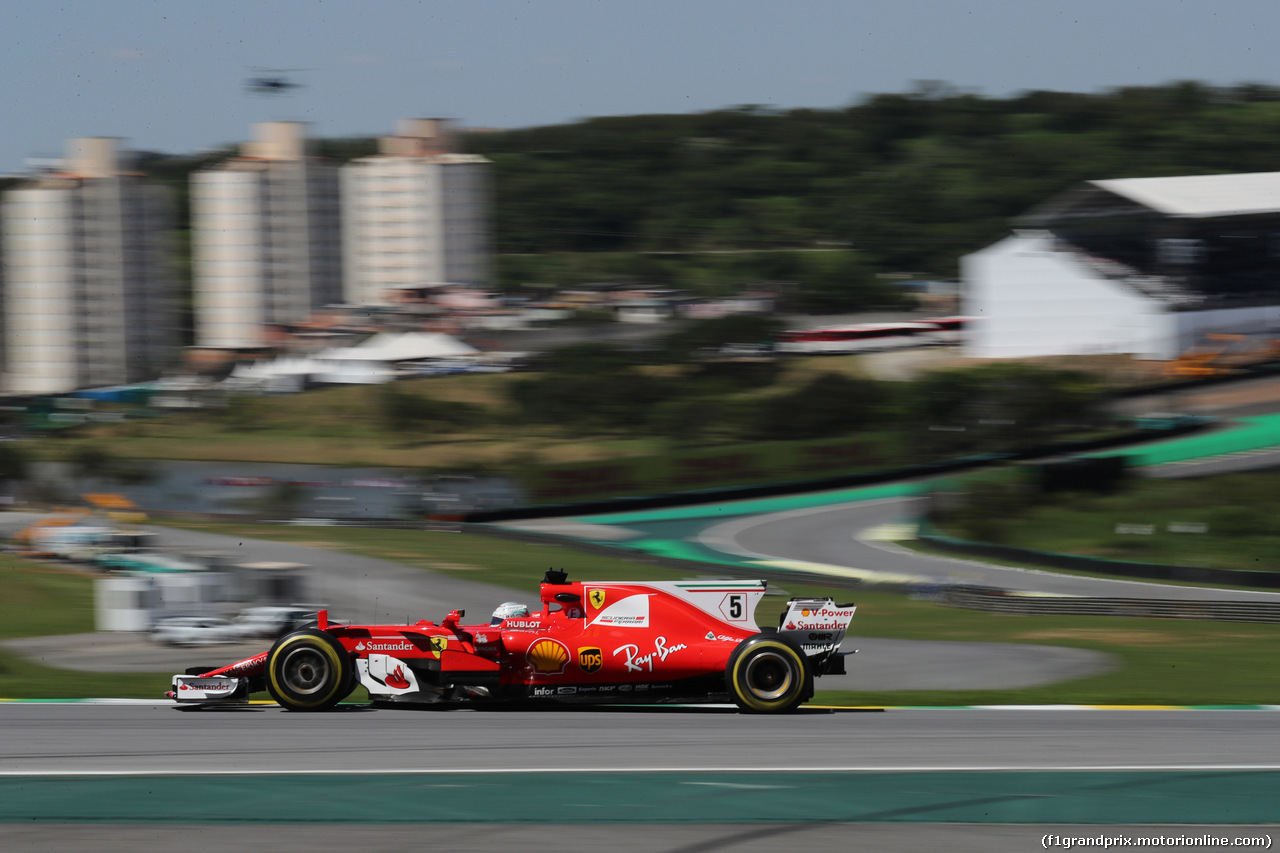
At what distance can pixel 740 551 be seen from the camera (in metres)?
39.7

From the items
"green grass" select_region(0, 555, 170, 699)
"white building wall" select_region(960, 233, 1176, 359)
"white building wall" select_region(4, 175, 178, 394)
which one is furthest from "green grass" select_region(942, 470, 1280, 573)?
"white building wall" select_region(4, 175, 178, 394)

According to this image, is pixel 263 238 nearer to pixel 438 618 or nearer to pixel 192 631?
pixel 438 618

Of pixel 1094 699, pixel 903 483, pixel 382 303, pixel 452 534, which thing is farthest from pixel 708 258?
pixel 1094 699

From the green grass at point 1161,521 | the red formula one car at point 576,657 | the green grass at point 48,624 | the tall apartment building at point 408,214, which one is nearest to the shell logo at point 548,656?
the red formula one car at point 576,657

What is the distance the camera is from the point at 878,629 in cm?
2339

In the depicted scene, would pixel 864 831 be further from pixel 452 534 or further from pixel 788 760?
pixel 452 534

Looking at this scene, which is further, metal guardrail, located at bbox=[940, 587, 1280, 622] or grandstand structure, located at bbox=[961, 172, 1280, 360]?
grandstand structure, located at bbox=[961, 172, 1280, 360]

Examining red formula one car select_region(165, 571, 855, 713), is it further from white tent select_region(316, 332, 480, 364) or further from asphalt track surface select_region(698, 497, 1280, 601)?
white tent select_region(316, 332, 480, 364)

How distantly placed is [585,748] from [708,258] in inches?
4474

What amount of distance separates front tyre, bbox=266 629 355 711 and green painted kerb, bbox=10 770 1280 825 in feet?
7.47

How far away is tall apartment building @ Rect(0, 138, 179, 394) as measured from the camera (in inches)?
3563

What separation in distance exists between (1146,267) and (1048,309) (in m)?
4.86

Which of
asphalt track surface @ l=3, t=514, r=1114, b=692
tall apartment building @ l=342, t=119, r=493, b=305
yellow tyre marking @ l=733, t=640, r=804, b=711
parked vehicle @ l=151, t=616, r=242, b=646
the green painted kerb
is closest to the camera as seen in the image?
the green painted kerb

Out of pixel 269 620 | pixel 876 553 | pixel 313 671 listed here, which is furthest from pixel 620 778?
pixel 876 553
